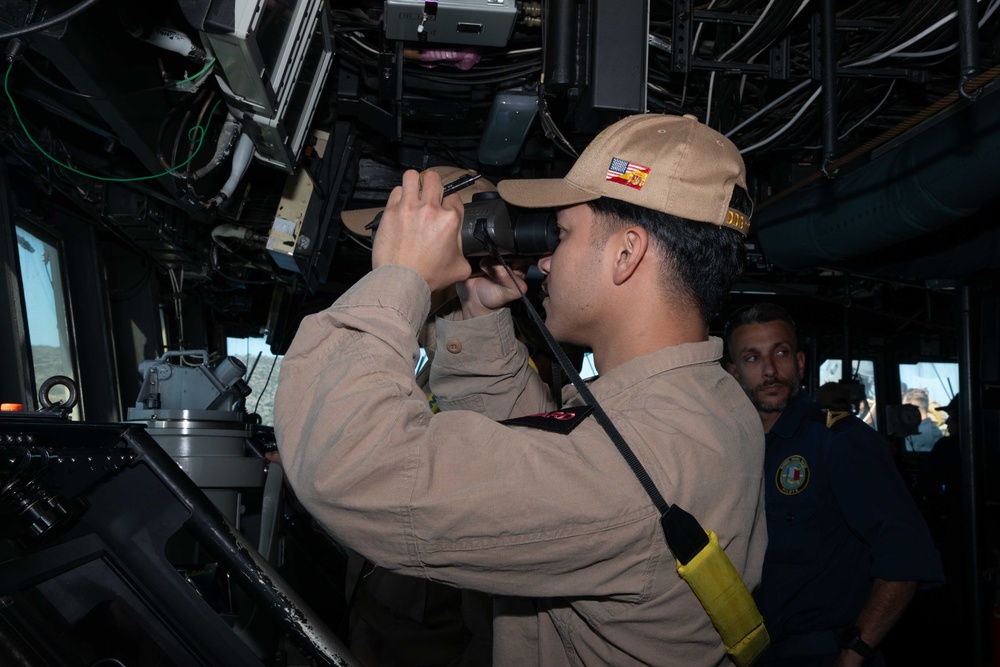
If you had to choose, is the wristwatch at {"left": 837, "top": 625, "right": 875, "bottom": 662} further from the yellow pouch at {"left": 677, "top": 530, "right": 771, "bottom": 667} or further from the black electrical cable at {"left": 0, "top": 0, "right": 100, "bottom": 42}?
the black electrical cable at {"left": 0, "top": 0, "right": 100, "bottom": 42}

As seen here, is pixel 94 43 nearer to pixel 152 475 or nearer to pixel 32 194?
pixel 152 475

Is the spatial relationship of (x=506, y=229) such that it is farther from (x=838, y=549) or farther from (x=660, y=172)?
(x=838, y=549)

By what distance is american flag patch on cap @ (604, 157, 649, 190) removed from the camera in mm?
1231

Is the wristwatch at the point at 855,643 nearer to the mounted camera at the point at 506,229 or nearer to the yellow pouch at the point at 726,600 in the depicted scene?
the yellow pouch at the point at 726,600

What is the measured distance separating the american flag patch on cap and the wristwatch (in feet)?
5.76

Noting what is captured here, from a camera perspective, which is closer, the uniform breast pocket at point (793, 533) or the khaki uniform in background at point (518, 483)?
the khaki uniform in background at point (518, 483)

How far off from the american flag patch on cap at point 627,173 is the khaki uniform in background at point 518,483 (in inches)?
11.1

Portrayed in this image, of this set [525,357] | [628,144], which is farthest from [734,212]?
[525,357]

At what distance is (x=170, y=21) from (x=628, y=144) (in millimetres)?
1506

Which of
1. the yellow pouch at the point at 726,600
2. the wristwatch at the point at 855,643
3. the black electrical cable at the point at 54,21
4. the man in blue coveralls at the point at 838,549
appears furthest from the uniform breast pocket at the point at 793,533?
the black electrical cable at the point at 54,21

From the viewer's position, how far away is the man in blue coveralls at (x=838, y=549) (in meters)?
2.27

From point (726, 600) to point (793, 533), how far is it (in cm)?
151

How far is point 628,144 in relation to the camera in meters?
1.26

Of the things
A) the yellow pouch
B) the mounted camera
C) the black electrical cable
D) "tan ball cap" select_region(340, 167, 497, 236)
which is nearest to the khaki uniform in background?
the yellow pouch
